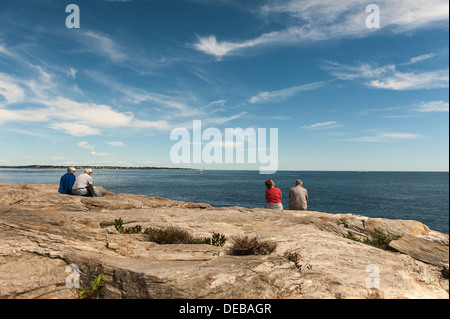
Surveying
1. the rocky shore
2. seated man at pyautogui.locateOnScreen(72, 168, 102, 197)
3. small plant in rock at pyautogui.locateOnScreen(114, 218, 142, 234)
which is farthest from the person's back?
small plant in rock at pyautogui.locateOnScreen(114, 218, 142, 234)

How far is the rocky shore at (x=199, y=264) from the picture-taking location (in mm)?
4789

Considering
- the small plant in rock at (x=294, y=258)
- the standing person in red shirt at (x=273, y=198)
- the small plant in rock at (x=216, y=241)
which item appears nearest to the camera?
the small plant in rock at (x=294, y=258)

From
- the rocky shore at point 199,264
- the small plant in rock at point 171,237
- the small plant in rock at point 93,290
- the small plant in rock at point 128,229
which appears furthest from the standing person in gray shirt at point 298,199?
the small plant in rock at point 93,290

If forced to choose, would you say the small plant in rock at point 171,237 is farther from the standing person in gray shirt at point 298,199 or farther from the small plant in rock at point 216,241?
the standing person in gray shirt at point 298,199

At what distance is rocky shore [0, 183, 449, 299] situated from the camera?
15.7 ft

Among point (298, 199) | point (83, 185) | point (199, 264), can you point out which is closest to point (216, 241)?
point (199, 264)

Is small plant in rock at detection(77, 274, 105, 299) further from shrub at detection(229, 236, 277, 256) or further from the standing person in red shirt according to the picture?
the standing person in red shirt

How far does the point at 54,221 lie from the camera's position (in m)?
8.80

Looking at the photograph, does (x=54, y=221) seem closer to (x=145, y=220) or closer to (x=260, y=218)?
(x=145, y=220)

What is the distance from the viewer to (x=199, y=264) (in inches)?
228

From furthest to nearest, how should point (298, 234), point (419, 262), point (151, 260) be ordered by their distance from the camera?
point (298, 234)
point (419, 262)
point (151, 260)
